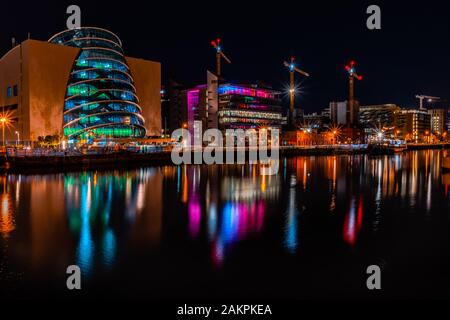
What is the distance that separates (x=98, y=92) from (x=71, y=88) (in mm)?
3166

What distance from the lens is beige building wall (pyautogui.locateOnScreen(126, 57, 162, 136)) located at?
197 ft

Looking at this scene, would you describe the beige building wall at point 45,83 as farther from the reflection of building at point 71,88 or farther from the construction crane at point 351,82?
the construction crane at point 351,82

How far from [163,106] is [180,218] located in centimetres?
8108

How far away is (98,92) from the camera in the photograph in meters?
52.0

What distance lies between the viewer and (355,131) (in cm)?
10562

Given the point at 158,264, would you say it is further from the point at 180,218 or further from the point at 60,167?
the point at 60,167

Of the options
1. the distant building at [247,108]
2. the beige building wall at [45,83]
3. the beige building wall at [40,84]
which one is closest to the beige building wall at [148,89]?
the beige building wall at [40,84]

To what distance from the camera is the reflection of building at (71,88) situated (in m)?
49.8

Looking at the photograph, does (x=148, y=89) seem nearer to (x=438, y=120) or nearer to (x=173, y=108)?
(x=173, y=108)

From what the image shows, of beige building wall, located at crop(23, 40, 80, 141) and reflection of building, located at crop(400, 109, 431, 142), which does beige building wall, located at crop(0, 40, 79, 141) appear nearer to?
beige building wall, located at crop(23, 40, 80, 141)

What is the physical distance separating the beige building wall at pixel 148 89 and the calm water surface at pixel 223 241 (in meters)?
40.7

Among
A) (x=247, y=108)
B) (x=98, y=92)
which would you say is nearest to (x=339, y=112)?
(x=247, y=108)
